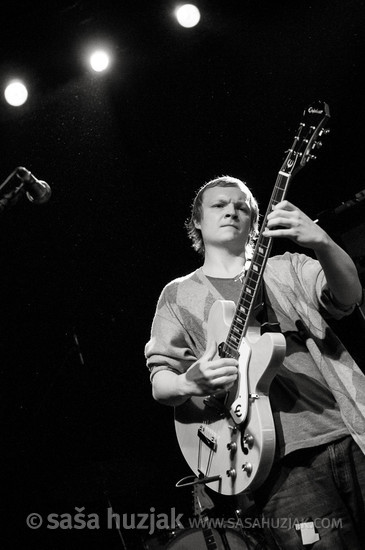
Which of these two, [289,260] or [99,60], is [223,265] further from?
[99,60]

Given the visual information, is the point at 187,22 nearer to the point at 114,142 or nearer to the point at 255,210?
the point at 114,142

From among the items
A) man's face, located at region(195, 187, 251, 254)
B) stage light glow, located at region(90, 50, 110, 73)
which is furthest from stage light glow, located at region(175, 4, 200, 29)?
man's face, located at region(195, 187, 251, 254)

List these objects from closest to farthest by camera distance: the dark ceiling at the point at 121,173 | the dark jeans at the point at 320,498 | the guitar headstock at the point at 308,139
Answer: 1. the dark jeans at the point at 320,498
2. the guitar headstock at the point at 308,139
3. the dark ceiling at the point at 121,173

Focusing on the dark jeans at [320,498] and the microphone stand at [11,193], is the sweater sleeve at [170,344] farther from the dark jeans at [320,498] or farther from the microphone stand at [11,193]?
the microphone stand at [11,193]

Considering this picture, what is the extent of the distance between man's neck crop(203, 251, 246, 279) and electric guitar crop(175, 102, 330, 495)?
12.6 inches

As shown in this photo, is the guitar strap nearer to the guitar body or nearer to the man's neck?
the guitar body

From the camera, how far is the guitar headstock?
89.4 inches

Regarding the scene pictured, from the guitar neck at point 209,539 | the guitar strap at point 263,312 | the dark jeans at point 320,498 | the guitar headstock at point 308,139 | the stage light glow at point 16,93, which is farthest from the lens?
the stage light glow at point 16,93

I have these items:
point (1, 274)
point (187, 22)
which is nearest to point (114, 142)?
point (187, 22)

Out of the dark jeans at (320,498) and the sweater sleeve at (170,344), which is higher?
the sweater sleeve at (170,344)

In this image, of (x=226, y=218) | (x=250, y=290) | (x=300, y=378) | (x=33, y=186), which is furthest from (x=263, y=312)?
(x=33, y=186)

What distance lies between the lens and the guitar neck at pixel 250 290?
2.12 meters

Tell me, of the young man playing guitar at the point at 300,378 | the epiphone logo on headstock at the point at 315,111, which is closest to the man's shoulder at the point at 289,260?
the young man playing guitar at the point at 300,378

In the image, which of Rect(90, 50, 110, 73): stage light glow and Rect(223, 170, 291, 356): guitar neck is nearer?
Rect(223, 170, 291, 356): guitar neck
